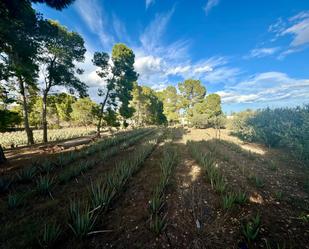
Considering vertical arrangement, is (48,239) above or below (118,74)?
below

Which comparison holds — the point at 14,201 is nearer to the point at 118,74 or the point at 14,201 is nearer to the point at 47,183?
the point at 47,183

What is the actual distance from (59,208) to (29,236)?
0.89 m

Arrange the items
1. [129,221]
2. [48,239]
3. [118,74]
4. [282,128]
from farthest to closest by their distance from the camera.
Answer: [118,74]
[282,128]
[129,221]
[48,239]

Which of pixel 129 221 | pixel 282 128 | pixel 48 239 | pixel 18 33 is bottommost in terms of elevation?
pixel 129 221

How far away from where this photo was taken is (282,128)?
937 cm

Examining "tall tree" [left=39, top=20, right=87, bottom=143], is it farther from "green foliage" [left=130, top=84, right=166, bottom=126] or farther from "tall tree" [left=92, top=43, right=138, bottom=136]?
"green foliage" [left=130, top=84, right=166, bottom=126]

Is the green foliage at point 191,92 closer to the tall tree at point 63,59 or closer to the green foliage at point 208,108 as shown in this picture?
the green foliage at point 208,108

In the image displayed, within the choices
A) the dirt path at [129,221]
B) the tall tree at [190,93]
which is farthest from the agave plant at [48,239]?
the tall tree at [190,93]

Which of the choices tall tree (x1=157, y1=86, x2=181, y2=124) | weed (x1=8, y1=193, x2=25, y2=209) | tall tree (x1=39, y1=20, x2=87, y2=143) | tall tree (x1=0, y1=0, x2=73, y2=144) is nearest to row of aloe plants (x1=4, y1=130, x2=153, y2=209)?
weed (x1=8, y1=193, x2=25, y2=209)

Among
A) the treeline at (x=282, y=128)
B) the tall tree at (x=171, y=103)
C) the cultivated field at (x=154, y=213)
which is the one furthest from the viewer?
the tall tree at (x=171, y=103)

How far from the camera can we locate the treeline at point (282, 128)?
7434mm

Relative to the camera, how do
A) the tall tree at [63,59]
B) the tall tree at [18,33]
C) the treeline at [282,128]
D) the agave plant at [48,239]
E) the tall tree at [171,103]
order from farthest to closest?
the tall tree at [171,103]
the tall tree at [63,59]
the treeline at [282,128]
the tall tree at [18,33]
the agave plant at [48,239]

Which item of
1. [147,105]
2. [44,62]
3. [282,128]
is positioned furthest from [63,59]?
[147,105]

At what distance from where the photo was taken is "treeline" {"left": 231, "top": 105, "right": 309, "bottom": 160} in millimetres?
7434
